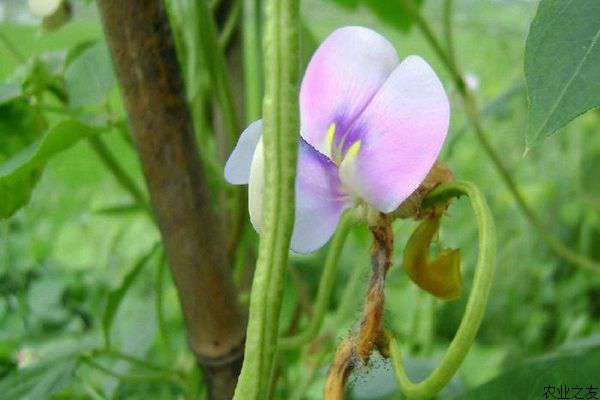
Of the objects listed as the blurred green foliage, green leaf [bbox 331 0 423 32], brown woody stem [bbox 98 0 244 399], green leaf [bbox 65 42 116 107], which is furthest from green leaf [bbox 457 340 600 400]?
green leaf [bbox 331 0 423 32]

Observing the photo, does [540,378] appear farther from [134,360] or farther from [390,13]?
[390,13]

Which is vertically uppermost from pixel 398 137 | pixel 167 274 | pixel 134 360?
pixel 398 137

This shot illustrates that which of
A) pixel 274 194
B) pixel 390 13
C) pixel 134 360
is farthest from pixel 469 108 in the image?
pixel 274 194

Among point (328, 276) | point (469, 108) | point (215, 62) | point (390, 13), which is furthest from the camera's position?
point (390, 13)

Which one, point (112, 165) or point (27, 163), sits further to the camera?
point (112, 165)

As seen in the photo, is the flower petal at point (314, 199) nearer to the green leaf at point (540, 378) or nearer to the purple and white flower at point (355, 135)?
the purple and white flower at point (355, 135)

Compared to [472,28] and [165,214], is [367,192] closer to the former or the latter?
[165,214]

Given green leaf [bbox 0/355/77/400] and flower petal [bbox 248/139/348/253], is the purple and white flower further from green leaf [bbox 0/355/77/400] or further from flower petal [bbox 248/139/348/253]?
green leaf [bbox 0/355/77/400]
